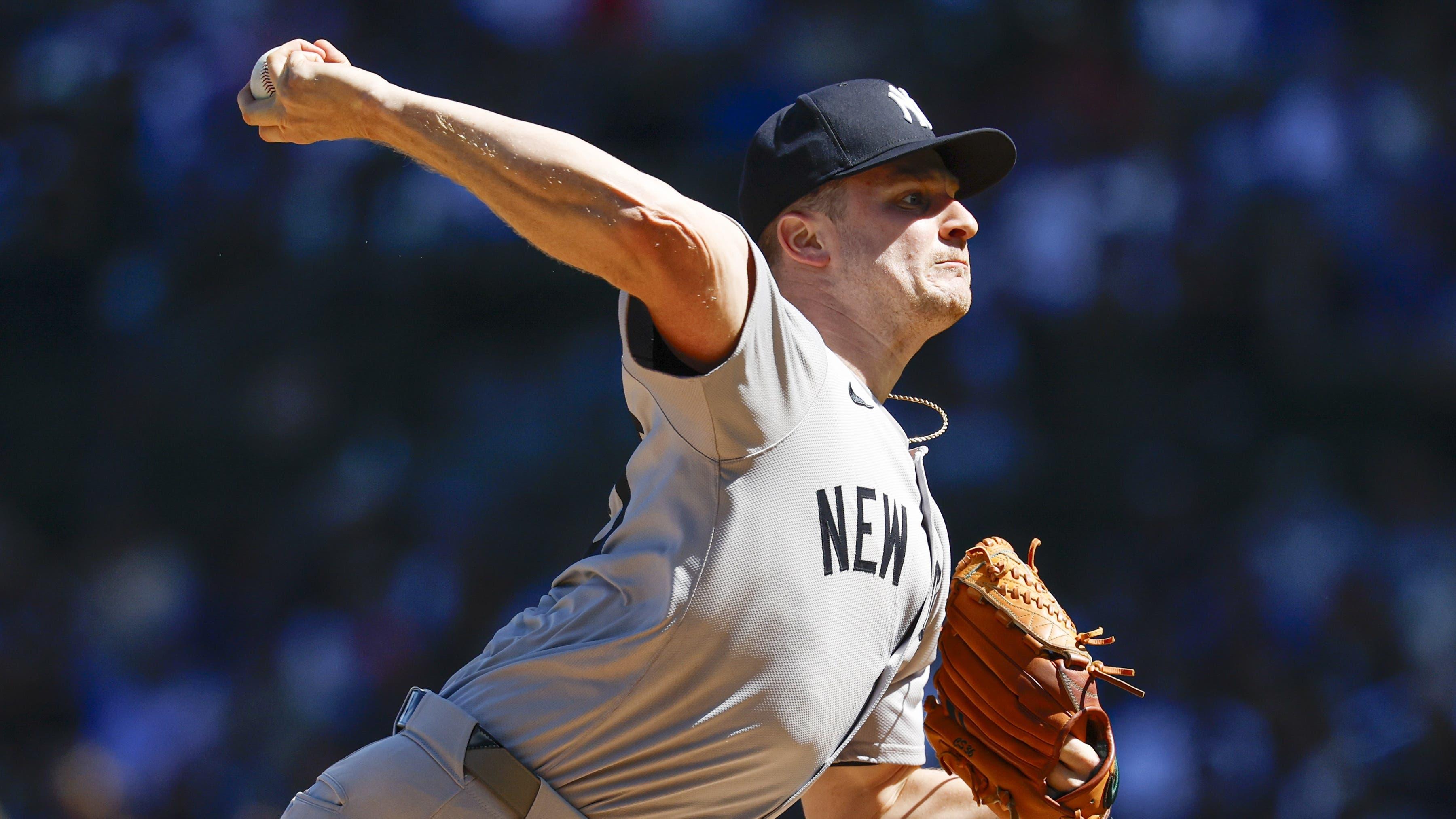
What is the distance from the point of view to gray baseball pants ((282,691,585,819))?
3.97 feet

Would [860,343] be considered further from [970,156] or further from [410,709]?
[410,709]

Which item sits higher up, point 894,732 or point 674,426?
point 674,426

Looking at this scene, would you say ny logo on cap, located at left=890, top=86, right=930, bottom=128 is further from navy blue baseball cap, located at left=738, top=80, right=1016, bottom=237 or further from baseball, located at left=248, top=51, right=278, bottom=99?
baseball, located at left=248, top=51, right=278, bottom=99

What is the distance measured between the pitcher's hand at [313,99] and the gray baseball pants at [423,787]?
1.93 feet

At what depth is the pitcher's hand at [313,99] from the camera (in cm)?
107

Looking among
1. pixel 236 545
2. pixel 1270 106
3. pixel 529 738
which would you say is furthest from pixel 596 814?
pixel 1270 106

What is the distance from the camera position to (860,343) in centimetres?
159

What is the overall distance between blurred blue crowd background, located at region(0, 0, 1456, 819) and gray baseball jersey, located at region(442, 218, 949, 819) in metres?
1.59

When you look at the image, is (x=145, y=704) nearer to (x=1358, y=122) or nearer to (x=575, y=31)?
(x=575, y=31)

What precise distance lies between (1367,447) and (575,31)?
2188mm

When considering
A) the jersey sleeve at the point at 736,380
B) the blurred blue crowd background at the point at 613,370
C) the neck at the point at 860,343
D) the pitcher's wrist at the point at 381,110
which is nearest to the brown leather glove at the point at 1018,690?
the neck at the point at 860,343

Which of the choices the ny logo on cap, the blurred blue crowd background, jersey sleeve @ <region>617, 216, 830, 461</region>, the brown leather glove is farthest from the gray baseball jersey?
the blurred blue crowd background

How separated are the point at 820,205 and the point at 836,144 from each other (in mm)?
85

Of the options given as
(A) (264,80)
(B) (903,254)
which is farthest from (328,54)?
(B) (903,254)
